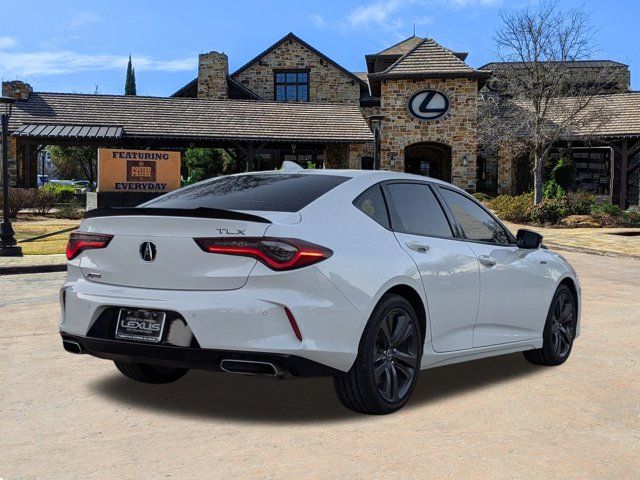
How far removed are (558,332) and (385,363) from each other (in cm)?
241

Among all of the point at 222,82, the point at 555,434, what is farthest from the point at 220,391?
the point at 222,82

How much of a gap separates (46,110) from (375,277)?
115 feet

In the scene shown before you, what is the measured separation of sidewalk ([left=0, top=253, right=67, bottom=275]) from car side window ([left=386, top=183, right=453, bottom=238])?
9954 mm

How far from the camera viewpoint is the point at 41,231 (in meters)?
23.0

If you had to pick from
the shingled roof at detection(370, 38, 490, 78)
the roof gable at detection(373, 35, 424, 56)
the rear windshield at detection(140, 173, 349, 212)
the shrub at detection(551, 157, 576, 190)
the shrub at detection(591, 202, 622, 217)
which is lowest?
the shrub at detection(591, 202, 622, 217)

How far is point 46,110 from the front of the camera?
36094 millimetres

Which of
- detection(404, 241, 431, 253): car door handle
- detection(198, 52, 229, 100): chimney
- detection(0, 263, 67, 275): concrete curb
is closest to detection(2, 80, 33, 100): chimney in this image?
detection(198, 52, 229, 100): chimney

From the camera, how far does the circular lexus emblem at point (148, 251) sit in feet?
14.5

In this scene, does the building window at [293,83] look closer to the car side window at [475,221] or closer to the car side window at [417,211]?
the car side window at [475,221]

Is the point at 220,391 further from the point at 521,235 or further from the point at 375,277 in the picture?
the point at 521,235

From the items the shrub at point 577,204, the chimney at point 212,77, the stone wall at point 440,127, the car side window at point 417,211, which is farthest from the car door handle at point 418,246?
the chimney at point 212,77

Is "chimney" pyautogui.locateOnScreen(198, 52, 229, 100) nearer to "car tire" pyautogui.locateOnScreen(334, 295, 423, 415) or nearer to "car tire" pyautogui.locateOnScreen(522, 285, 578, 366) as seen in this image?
"car tire" pyautogui.locateOnScreen(522, 285, 578, 366)

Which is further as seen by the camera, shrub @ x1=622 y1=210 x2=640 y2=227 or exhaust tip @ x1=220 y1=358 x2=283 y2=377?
shrub @ x1=622 y1=210 x2=640 y2=227

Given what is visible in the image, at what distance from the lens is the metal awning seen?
33.2m
